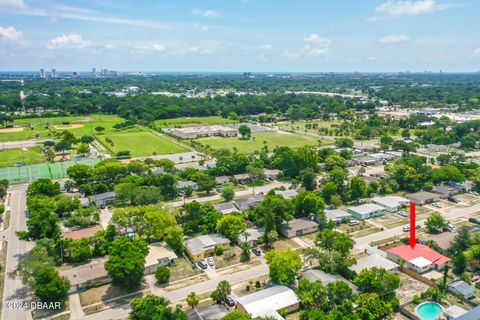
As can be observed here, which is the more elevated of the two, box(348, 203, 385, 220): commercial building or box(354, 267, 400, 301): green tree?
box(354, 267, 400, 301): green tree

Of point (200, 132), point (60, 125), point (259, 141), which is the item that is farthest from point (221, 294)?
point (60, 125)

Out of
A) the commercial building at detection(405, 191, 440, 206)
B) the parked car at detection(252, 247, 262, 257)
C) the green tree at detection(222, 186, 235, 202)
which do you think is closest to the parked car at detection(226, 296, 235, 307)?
the parked car at detection(252, 247, 262, 257)

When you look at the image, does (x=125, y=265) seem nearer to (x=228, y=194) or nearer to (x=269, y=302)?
(x=269, y=302)

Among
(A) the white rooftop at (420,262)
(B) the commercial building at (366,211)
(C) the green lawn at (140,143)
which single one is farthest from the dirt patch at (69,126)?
(A) the white rooftop at (420,262)

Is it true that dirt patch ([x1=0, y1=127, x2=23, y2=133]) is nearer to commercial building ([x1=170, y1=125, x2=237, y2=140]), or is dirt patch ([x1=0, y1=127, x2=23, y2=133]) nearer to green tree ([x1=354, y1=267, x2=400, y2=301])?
commercial building ([x1=170, y1=125, x2=237, y2=140])

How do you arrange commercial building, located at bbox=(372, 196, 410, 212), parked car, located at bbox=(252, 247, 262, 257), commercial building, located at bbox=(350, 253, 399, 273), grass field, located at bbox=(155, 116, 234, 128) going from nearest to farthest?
commercial building, located at bbox=(350, 253, 399, 273) → parked car, located at bbox=(252, 247, 262, 257) → commercial building, located at bbox=(372, 196, 410, 212) → grass field, located at bbox=(155, 116, 234, 128)

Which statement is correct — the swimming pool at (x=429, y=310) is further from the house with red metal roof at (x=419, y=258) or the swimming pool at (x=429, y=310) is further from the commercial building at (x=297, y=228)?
the commercial building at (x=297, y=228)

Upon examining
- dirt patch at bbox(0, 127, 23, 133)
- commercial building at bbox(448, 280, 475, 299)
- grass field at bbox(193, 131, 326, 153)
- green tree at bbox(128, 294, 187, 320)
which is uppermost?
dirt patch at bbox(0, 127, 23, 133)

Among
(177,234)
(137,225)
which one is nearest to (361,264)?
(177,234)
